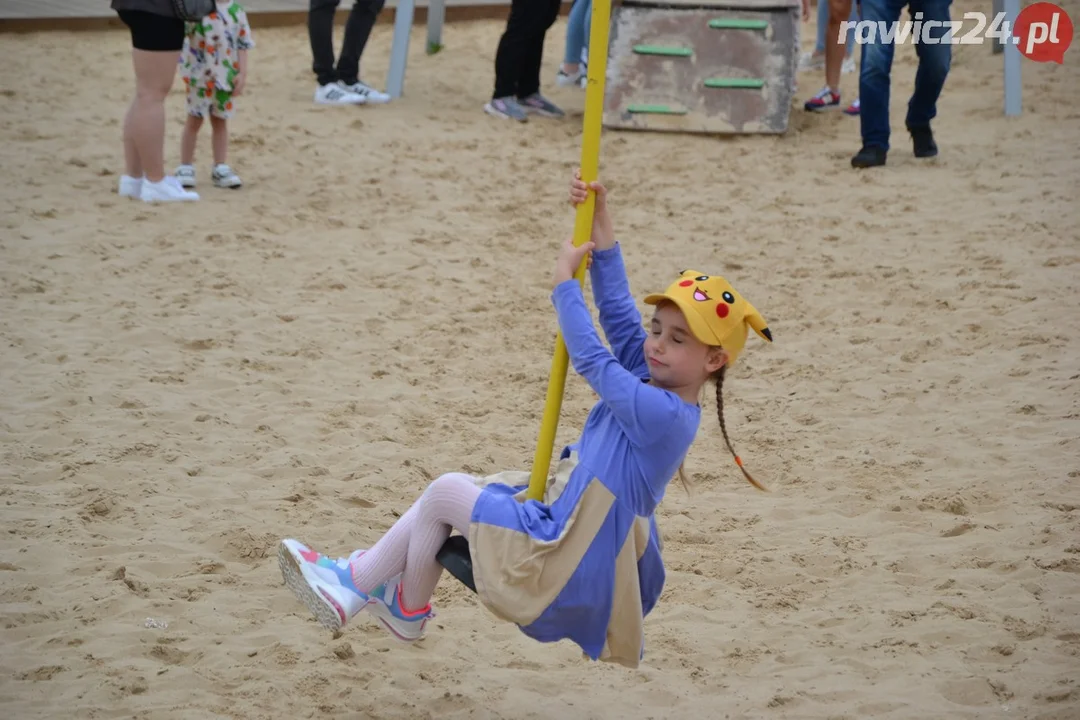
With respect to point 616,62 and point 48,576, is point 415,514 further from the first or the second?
point 616,62

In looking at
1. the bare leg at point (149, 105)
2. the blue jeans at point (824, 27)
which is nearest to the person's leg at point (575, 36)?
the blue jeans at point (824, 27)

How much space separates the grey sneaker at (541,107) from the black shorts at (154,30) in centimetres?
319

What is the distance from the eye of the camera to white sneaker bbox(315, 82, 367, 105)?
904cm

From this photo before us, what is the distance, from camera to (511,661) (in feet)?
12.2

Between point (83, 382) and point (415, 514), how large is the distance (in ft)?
8.26

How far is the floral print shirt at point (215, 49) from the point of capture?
6.80 metres

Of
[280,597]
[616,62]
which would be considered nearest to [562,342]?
[280,597]

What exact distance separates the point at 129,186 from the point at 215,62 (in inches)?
33.3

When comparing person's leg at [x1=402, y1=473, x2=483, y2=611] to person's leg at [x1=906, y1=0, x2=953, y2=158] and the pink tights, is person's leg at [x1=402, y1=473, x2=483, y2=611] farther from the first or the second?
person's leg at [x1=906, y1=0, x2=953, y2=158]

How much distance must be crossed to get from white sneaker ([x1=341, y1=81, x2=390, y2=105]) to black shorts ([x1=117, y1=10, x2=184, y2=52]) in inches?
106

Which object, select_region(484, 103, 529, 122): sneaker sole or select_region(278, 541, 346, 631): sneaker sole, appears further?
select_region(484, 103, 529, 122): sneaker sole

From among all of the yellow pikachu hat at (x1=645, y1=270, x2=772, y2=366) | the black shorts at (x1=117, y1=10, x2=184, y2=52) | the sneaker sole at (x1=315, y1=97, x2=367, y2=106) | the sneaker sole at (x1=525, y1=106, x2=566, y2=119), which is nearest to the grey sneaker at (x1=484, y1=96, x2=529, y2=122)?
the sneaker sole at (x1=525, y1=106, x2=566, y2=119)

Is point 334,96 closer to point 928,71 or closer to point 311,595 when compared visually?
point 928,71

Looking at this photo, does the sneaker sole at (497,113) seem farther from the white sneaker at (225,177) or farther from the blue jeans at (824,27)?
the blue jeans at (824,27)
